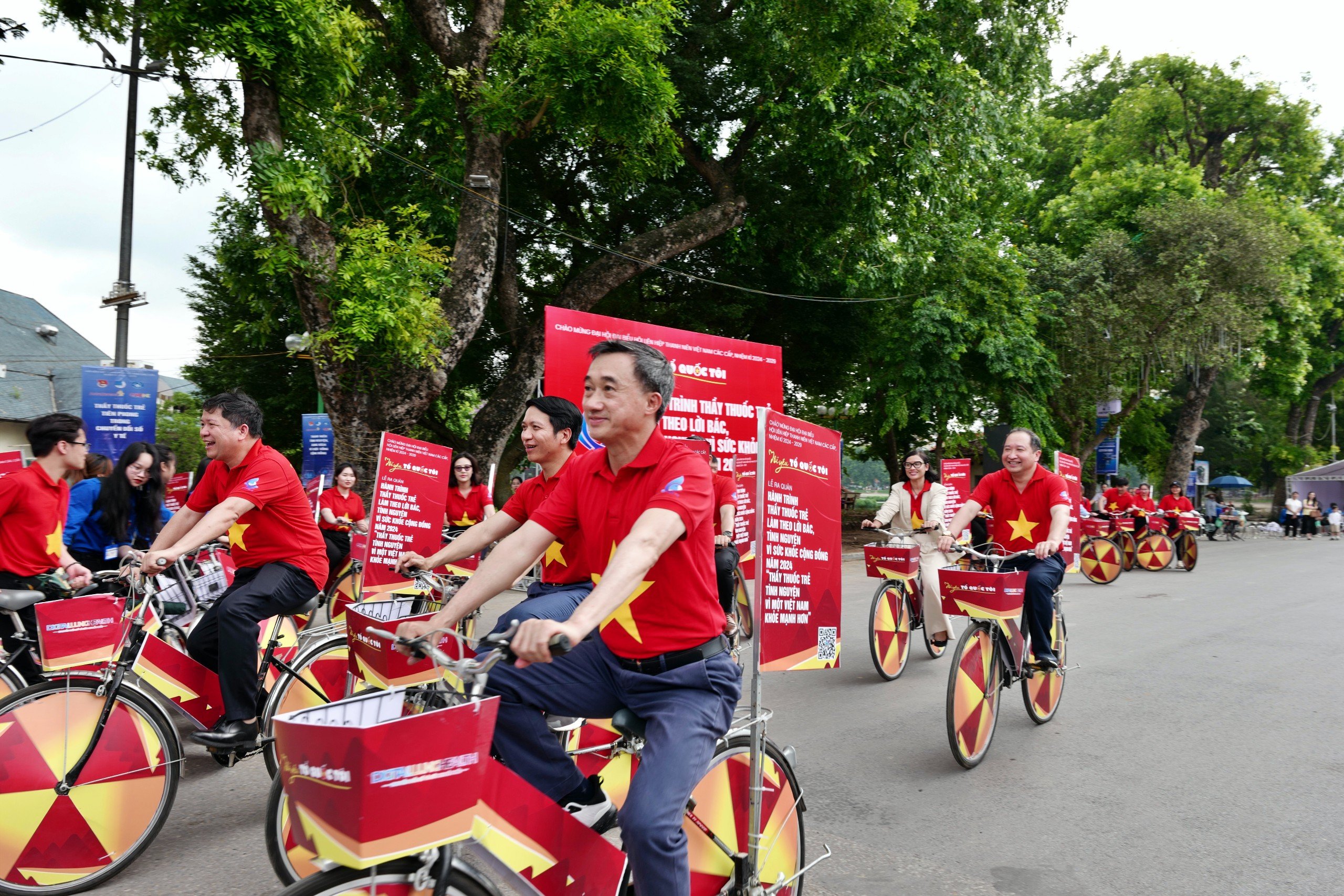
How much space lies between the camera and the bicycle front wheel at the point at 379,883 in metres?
1.87

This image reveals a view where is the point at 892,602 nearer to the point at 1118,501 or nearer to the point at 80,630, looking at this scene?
the point at 80,630

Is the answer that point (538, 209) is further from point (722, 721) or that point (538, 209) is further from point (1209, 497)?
point (1209, 497)

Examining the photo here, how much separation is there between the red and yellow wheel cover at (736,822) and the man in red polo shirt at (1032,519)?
2814 millimetres

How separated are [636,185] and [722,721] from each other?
49.4ft

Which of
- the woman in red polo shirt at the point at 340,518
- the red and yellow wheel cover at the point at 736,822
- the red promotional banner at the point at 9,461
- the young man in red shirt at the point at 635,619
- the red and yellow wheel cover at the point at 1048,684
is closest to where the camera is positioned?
the young man in red shirt at the point at 635,619

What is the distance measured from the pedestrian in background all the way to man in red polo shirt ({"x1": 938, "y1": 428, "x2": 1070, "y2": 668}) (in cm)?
3060

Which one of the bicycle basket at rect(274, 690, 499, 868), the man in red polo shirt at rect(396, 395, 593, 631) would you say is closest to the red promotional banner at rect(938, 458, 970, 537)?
the man in red polo shirt at rect(396, 395, 593, 631)

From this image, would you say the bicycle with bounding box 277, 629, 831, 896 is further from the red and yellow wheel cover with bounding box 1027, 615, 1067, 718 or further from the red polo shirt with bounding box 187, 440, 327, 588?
the red and yellow wheel cover with bounding box 1027, 615, 1067, 718

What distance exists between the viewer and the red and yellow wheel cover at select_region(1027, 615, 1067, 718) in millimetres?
5742

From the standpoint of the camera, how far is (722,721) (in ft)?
8.46

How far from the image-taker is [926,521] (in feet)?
25.9

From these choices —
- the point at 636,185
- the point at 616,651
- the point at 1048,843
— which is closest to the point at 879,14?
the point at 636,185

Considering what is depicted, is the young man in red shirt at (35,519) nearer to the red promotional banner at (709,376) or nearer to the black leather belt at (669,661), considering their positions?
the black leather belt at (669,661)

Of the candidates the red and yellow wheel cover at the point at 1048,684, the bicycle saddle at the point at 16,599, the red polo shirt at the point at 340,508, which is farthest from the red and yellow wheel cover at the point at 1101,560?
the bicycle saddle at the point at 16,599
